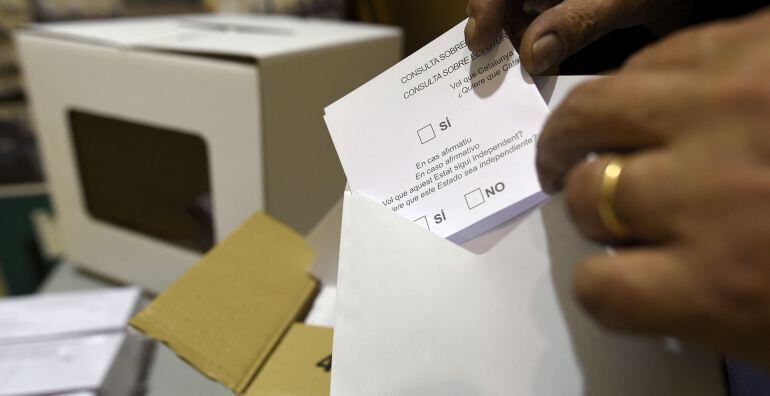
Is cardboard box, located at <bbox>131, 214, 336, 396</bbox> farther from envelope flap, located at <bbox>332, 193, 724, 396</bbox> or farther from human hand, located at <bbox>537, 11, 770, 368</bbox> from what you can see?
human hand, located at <bbox>537, 11, 770, 368</bbox>

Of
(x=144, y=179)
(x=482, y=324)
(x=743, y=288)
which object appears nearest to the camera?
(x=743, y=288)

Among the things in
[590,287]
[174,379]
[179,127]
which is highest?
[590,287]

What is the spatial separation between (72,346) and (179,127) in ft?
0.90

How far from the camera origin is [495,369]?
34cm

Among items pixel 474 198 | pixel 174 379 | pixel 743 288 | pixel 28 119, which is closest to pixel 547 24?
pixel 474 198

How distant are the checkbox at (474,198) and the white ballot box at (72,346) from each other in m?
0.43

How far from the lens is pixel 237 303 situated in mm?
496

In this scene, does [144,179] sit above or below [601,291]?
below

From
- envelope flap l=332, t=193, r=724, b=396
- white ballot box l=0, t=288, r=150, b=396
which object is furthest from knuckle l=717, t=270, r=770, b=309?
white ballot box l=0, t=288, r=150, b=396

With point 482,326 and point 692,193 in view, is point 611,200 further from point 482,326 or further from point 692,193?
point 482,326

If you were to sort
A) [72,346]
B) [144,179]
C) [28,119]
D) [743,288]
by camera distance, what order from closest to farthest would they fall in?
1. [743,288]
2. [72,346]
3. [144,179]
4. [28,119]

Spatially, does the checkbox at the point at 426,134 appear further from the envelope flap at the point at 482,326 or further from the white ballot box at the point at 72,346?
the white ballot box at the point at 72,346

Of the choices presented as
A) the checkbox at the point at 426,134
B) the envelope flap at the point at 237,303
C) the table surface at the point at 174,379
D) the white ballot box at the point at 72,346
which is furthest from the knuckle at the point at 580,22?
the white ballot box at the point at 72,346

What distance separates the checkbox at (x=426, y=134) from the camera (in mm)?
379
